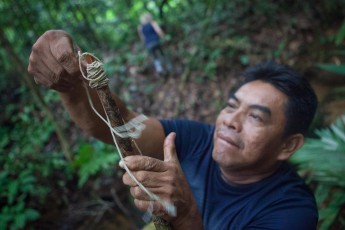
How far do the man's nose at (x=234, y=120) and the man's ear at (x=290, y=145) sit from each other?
14.2 inches

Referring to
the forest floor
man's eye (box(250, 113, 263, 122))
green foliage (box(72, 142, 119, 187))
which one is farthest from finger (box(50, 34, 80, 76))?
the forest floor

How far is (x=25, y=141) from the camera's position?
508cm

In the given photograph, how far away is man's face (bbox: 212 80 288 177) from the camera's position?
1.76 metres

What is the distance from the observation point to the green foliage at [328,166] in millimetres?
2615

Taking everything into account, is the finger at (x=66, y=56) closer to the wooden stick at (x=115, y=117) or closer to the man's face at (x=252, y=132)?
the wooden stick at (x=115, y=117)

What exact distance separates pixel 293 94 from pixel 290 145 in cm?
35

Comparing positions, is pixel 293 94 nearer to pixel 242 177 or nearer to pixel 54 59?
pixel 242 177

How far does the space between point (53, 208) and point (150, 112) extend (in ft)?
7.22

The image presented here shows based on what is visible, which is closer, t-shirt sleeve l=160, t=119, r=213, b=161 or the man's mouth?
the man's mouth

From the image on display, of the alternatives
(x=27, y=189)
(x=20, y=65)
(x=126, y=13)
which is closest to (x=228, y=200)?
(x=27, y=189)

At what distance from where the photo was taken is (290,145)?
77.2 inches

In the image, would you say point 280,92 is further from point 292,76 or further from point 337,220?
point 337,220

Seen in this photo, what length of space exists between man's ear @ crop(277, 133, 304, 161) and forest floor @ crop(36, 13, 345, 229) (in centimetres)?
252

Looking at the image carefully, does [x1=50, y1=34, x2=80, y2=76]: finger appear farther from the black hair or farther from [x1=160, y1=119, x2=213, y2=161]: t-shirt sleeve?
the black hair
